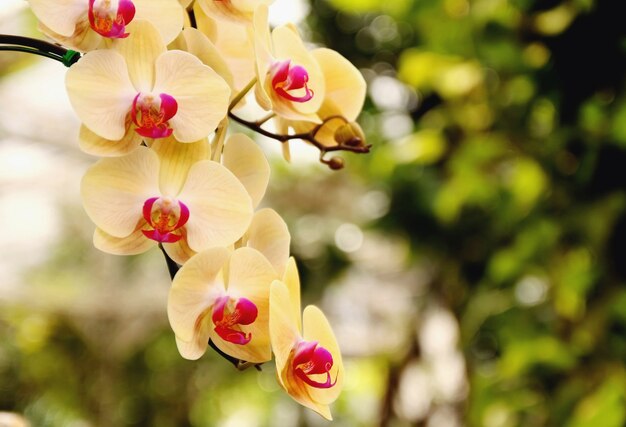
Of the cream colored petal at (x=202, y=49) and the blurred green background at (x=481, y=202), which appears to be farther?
the blurred green background at (x=481, y=202)

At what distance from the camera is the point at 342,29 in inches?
66.1

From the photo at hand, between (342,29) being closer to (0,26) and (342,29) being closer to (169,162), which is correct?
(0,26)

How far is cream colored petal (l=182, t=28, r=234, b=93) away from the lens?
278 millimetres

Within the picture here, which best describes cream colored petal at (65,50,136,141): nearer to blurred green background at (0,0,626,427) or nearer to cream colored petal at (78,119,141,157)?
cream colored petal at (78,119,141,157)

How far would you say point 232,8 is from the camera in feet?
0.93

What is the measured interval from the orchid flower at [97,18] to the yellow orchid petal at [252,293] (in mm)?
80

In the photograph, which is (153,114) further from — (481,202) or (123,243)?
(481,202)

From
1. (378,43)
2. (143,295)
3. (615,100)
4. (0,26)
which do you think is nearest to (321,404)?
(615,100)

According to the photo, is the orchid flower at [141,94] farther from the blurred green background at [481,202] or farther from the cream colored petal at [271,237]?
the blurred green background at [481,202]

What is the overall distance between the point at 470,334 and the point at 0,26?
1608mm

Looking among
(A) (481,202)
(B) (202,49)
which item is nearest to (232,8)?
(B) (202,49)

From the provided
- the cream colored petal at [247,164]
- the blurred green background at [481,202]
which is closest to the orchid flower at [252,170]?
the cream colored petal at [247,164]

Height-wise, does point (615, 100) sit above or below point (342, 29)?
above

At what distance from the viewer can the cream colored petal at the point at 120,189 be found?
25 centimetres
